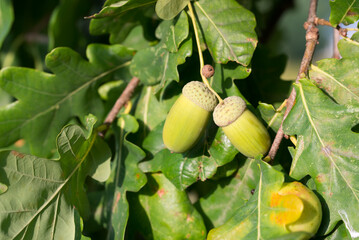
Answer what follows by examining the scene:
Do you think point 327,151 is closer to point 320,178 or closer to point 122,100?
point 320,178

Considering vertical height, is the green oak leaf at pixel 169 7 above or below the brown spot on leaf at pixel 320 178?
above

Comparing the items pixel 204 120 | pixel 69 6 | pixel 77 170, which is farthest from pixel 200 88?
pixel 69 6

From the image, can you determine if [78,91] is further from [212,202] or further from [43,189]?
[212,202]

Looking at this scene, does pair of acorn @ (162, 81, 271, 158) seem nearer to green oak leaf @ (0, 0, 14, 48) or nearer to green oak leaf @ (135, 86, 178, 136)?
green oak leaf @ (135, 86, 178, 136)

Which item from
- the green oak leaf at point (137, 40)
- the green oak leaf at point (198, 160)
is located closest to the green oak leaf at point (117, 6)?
the green oak leaf at point (137, 40)

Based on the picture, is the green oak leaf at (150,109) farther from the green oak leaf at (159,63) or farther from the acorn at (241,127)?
the acorn at (241,127)

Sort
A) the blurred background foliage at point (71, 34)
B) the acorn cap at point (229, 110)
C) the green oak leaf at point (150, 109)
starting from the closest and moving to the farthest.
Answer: the acorn cap at point (229, 110)
the green oak leaf at point (150, 109)
the blurred background foliage at point (71, 34)

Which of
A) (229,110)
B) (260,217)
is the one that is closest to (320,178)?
(260,217)

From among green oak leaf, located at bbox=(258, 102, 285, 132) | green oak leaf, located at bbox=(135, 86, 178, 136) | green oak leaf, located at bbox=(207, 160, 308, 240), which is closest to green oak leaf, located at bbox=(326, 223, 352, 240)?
green oak leaf, located at bbox=(207, 160, 308, 240)
